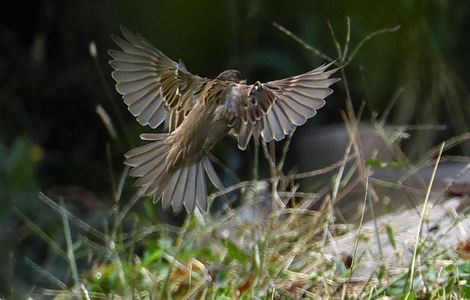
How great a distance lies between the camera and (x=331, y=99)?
5191 millimetres

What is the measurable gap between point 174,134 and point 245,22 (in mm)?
2750

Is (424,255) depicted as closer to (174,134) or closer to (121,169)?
(174,134)

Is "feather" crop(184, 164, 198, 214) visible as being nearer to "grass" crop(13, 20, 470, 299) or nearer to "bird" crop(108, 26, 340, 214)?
"bird" crop(108, 26, 340, 214)

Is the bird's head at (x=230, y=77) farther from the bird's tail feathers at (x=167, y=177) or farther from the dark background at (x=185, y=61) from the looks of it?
the dark background at (x=185, y=61)

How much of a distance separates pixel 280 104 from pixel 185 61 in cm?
257

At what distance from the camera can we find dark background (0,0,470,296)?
4.56 metres

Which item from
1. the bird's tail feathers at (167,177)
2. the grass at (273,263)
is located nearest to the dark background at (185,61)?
the grass at (273,263)

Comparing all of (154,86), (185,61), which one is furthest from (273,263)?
(185,61)

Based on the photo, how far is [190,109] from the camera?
2.20 metres

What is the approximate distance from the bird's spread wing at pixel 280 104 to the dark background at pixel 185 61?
2.03m

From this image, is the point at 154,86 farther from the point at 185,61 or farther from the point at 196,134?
the point at 185,61

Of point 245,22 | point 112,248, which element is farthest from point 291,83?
point 245,22

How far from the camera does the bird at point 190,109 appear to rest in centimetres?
211

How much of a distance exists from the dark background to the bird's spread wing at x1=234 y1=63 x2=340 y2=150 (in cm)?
203
